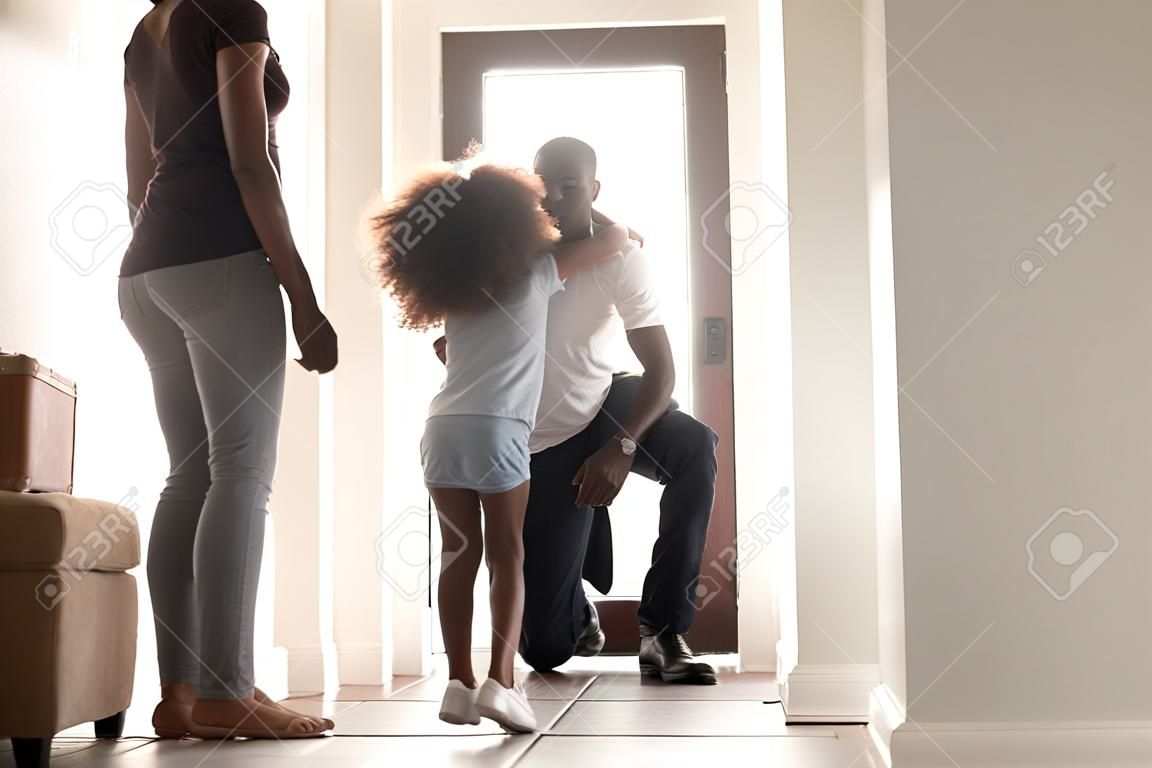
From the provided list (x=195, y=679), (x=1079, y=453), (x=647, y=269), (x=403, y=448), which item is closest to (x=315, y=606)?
(x=403, y=448)

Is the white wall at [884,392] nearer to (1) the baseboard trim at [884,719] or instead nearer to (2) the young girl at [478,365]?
(1) the baseboard trim at [884,719]

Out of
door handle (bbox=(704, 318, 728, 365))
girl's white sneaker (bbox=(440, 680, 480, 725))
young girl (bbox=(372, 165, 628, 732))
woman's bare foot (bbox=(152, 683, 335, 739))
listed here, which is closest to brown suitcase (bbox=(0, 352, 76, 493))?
woman's bare foot (bbox=(152, 683, 335, 739))

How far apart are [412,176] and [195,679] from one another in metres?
0.85

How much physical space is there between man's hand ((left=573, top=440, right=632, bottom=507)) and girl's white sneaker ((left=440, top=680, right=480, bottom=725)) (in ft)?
2.28

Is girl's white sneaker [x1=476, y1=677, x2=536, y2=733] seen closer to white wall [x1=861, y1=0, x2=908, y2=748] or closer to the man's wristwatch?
white wall [x1=861, y1=0, x2=908, y2=748]

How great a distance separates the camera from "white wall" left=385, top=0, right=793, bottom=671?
2.77 m

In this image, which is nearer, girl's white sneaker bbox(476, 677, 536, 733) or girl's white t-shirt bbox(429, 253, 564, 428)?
girl's white sneaker bbox(476, 677, 536, 733)

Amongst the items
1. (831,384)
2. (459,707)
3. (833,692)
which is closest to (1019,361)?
(831,384)

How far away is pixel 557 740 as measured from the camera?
1751 mm

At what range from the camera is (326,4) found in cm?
275

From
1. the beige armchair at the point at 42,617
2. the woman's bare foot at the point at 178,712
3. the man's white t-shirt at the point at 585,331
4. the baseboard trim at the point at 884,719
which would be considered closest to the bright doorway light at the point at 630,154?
the man's white t-shirt at the point at 585,331

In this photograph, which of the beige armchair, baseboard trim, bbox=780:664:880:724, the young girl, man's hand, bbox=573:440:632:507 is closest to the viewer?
the beige armchair

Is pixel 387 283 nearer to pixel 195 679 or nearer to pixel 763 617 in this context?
pixel 195 679

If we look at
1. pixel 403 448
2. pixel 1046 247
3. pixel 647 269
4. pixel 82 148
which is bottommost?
pixel 403 448
